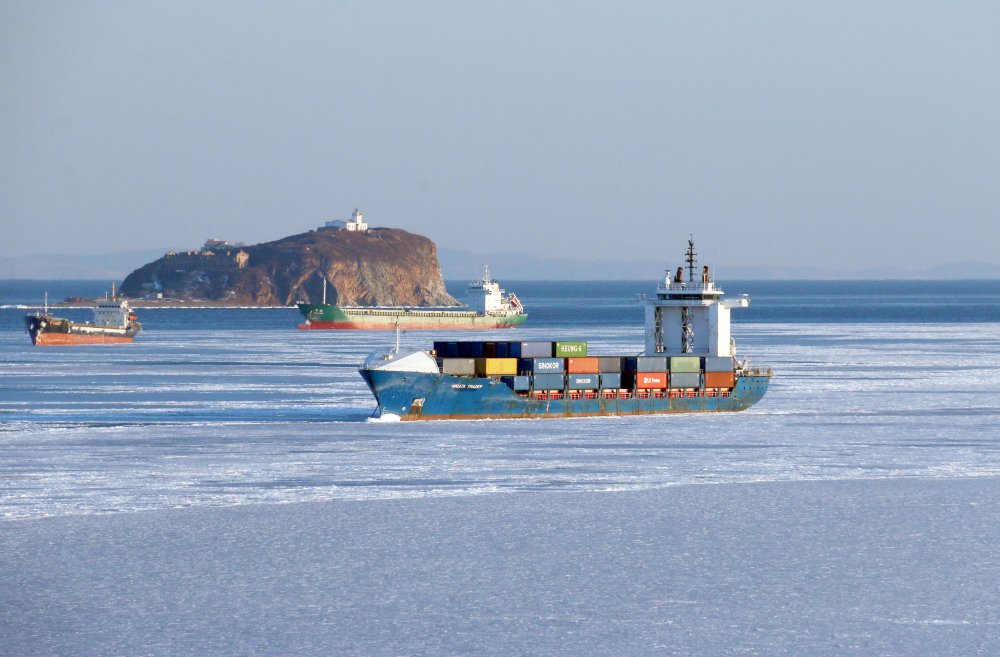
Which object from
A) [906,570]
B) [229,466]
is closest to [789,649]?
[906,570]

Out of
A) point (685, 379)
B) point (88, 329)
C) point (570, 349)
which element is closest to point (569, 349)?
point (570, 349)

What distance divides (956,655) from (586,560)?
8002 millimetres

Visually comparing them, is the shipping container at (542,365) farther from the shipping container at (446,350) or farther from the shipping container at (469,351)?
the shipping container at (446,350)

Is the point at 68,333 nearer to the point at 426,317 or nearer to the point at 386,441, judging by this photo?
the point at 426,317

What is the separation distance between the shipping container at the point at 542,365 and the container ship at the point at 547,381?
1.5 inches

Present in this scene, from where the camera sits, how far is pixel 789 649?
20.8 m

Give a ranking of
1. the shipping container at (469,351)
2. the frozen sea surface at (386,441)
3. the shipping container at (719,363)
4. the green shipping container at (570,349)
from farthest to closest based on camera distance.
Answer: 1. the shipping container at (719,363)
2. the green shipping container at (570,349)
3. the shipping container at (469,351)
4. the frozen sea surface at (386,441)

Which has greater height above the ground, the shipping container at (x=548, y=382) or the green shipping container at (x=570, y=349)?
the green shipping container at (x=570, y=349)

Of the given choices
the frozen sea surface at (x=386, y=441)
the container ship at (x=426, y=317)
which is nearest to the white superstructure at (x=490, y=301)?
the container ship at (x=426, y=317)

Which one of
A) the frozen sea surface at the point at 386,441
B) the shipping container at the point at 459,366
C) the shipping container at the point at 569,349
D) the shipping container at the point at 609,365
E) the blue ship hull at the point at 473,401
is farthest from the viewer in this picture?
the shipping container at the point at 569,349

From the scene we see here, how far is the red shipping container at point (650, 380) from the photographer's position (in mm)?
54125

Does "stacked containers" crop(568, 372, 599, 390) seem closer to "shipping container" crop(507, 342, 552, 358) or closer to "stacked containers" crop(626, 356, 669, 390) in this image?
"stacked containers" crop(626, 356, 669, 390)

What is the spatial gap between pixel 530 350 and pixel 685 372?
628 centimetres

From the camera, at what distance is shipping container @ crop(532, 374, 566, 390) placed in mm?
52691
